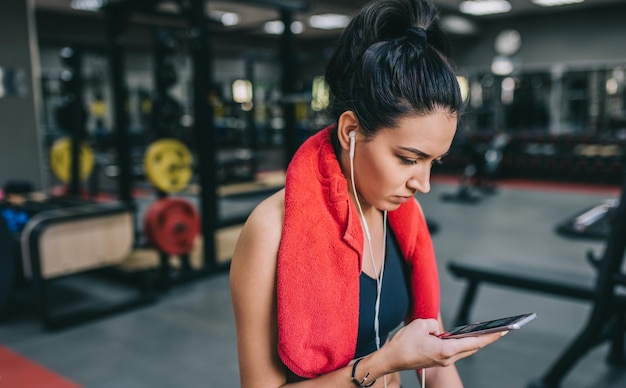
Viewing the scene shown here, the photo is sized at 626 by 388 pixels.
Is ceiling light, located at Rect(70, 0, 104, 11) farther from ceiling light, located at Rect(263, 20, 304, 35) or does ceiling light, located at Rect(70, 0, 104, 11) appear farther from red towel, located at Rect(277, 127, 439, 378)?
red towel, located at Rect(277, 127, 439, 378)

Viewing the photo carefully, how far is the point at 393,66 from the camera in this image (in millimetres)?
812

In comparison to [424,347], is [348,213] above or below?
above

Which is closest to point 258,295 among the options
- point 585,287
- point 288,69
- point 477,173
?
point 585,287

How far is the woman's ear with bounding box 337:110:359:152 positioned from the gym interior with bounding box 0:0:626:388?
17cm

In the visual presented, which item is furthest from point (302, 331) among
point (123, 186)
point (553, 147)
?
point (553, 147)

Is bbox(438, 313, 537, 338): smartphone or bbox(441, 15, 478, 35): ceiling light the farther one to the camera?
bbox(441, 15, 478, 35): ceiling light

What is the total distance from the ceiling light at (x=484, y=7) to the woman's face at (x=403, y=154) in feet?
27.1

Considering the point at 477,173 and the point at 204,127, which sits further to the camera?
the point at 477,173

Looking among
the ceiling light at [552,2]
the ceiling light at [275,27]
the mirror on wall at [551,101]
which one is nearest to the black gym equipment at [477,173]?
the mirror on wall at [551,101]

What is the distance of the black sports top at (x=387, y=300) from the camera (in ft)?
3.08

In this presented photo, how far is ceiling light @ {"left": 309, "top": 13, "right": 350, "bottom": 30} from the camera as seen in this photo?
952cm

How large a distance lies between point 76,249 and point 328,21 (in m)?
8.18

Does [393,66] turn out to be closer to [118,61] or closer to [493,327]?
[493,327]

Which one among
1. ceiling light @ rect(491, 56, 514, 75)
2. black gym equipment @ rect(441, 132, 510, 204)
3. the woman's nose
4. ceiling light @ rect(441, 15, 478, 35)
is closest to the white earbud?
the woman's nose
